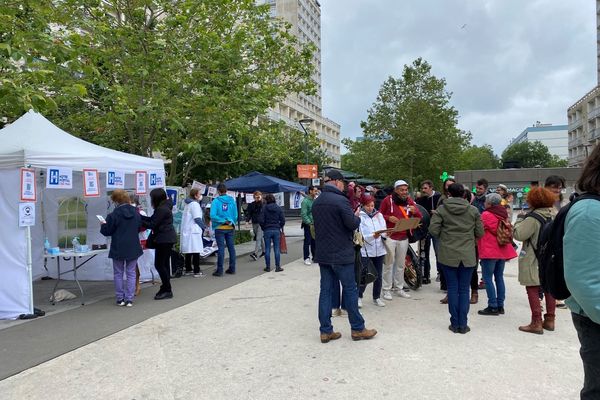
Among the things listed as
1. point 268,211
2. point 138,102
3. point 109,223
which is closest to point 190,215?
point 268,211

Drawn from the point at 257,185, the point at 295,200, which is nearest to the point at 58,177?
the point at 257,185

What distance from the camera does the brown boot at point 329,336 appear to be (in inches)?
194

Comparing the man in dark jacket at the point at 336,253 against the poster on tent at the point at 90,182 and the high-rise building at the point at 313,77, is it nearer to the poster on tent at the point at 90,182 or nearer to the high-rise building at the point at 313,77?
the poster on tent at the point at 90,182

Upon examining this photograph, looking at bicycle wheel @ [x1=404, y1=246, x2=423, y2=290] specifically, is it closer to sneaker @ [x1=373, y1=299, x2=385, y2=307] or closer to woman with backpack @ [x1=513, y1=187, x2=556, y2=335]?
sneaker @ [x1=373, y1=299, x2=385, y2=307]

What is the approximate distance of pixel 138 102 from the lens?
11.0m

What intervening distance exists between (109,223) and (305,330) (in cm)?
366

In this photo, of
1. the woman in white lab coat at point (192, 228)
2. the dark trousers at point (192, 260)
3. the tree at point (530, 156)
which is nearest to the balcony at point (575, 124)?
the tree at point (530, 156)

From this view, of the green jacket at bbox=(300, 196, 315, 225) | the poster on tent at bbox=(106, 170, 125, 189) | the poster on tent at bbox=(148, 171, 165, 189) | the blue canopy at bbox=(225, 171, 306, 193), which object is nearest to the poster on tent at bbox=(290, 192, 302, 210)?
the blue canopy at bbox=(225, 171, 306, 193)

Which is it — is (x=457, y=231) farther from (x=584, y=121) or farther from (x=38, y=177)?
(x=584, y=121)

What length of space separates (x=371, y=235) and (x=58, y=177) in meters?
4.86

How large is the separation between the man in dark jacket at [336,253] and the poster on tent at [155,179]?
4.83 meters

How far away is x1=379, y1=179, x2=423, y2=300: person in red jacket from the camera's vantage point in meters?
6.77

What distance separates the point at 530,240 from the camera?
17.4 ft

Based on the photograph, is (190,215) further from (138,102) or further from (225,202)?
(138,102)
